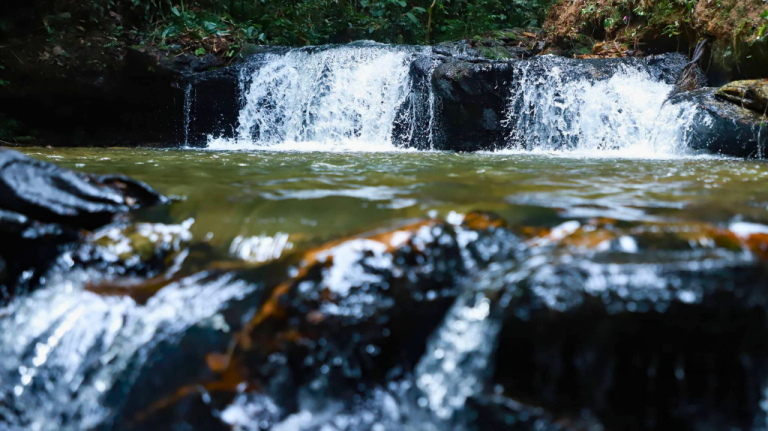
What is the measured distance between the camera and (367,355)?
1841mm

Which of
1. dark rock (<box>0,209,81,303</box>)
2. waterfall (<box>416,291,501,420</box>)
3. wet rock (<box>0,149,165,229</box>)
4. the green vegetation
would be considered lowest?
waterfall (<box>416,291,501,420</box>)

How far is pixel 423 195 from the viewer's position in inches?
113

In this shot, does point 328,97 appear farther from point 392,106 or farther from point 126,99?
point 126,99

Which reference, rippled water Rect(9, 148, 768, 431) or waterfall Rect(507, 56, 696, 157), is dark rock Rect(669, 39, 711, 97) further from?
rippled water Rect(9, 148, 768, 431)

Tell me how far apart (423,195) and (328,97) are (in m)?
6.64

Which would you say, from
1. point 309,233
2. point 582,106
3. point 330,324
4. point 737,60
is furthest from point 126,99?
point 737,60

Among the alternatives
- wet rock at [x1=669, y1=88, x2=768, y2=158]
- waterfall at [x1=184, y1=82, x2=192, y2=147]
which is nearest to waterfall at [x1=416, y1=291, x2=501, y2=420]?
wet rock at [x1=669, y1=88, x2=768, y2=158]

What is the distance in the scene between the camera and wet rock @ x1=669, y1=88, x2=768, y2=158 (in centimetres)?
609

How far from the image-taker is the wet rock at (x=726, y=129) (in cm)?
609

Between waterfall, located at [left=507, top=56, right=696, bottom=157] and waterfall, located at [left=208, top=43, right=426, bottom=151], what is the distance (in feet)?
5.99

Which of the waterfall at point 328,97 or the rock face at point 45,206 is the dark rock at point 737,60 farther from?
the rock face at point 45,206

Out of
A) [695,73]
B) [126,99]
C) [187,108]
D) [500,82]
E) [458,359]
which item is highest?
[695,73]

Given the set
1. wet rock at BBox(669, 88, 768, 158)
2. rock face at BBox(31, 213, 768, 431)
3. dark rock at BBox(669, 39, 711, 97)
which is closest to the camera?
rock face at BBox(31, 213, 768, 431)

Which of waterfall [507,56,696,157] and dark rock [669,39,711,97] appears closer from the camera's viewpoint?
waterfall [507,56,696,157]
